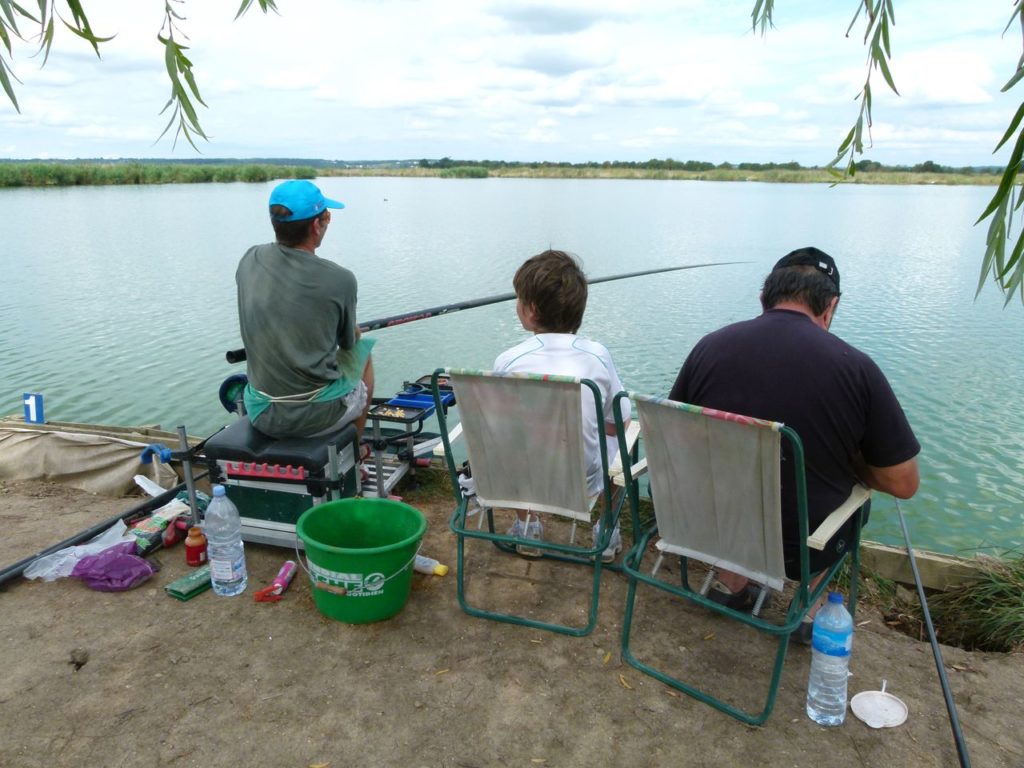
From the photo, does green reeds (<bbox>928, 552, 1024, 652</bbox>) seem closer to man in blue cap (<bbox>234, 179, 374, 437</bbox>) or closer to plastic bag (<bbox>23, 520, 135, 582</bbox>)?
man in blue cap (<bbox>234, 179, 374, 437</bbox>)

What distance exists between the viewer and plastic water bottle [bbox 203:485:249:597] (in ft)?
8.84

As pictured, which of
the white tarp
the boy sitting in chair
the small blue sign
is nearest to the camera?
the boy sitting in chair

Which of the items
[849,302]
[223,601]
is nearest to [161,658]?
[223,601]

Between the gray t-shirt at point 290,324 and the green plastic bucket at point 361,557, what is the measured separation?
1.49 ft

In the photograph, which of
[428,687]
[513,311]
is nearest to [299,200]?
[428,687]

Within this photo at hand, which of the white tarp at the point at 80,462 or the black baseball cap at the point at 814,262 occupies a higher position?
the black baseball cap at the point at 814,262

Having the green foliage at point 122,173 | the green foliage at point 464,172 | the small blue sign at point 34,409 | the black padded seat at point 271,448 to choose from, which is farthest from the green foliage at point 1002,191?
the green foliage at point 464,172

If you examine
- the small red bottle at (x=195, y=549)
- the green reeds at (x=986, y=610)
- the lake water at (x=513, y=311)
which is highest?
the small red bottle at (x=195, y=549)

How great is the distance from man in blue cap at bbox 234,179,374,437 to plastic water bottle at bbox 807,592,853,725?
1.95m

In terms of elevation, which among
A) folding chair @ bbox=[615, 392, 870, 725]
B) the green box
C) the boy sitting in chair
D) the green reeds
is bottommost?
the green reeds

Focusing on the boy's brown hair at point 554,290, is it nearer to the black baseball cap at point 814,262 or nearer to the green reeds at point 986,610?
the black baseball cap at point 814,262

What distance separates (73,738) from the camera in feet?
6.64

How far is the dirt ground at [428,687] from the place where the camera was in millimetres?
2000

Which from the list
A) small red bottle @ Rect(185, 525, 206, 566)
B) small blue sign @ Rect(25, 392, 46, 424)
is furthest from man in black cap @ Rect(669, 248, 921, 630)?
small blue sign @ Rect(25, 392, 46, 424)
